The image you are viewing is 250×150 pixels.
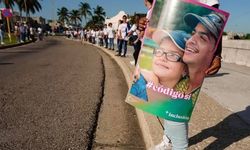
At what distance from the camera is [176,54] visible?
2.39 meters

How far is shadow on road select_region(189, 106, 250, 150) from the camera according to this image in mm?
3611

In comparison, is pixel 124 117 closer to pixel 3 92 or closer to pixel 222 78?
pixel 3 92

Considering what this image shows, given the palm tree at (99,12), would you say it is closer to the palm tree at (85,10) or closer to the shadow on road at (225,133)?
the palm tree at (85,10)

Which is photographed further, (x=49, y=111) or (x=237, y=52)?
(x=237, y=52)

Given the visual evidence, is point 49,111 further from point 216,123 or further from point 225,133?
point 225,133

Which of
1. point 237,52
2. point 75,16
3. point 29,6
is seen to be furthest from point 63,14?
point 237,52

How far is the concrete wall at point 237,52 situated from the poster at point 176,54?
389 inches

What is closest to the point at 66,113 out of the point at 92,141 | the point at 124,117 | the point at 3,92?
the point at 124,117

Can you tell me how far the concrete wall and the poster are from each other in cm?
989

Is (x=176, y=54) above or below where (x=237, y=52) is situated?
above

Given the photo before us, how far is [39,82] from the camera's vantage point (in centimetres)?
757

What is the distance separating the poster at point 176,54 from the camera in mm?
2369

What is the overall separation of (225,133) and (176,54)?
191cm

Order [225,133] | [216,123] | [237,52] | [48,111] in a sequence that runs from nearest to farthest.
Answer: [225,133]
[216,123]
[48,111]
[237,52]
